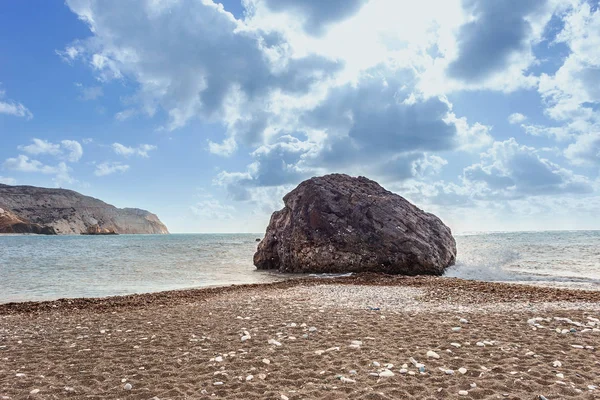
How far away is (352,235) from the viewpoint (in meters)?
24.2

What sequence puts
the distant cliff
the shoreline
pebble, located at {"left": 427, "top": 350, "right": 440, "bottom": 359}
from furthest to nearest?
1. the distant cliff
2. the shoreline
3. pebble, located at {"left": 427, "top": 350, "right": 440, "bottom": 359}

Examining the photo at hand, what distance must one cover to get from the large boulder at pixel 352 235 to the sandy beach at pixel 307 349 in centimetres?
1016

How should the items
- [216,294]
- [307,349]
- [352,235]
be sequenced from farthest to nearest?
[352,235]
[216,294]
[307,349]

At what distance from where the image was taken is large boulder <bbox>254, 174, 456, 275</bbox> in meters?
23.4

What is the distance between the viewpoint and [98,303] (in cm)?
A: 1360

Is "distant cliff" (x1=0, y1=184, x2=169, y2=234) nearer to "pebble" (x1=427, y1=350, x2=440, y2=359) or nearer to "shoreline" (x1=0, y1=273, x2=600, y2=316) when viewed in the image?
"shoreline" (x1=0, y1=273, x2=600, y2=316)

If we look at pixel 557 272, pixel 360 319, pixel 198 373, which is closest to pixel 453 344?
pixel 360 319

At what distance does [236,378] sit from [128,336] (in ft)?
14.1

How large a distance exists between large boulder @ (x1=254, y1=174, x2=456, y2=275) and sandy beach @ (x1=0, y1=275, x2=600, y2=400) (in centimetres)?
1016

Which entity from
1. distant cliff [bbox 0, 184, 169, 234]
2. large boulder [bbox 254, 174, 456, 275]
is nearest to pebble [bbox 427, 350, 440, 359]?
large boulder [bbox 254, 174, 456, 275]

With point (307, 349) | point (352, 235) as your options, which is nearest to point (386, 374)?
point (307, 349)

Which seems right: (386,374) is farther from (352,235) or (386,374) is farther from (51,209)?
(51,209)

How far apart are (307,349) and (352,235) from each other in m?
17.1

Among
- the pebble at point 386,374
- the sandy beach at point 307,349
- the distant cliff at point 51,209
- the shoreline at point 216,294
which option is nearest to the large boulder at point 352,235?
the shoreline at point 216,294
